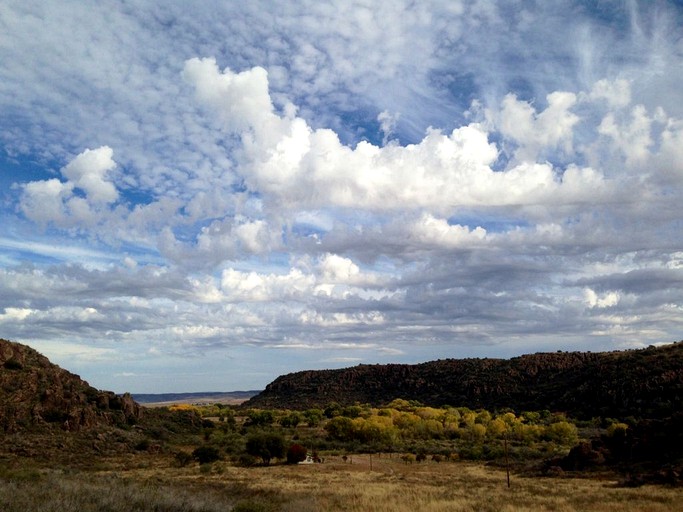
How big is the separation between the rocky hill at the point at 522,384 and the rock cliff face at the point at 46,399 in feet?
243

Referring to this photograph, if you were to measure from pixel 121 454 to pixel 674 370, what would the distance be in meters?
85.4

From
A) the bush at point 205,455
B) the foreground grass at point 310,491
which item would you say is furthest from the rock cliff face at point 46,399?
the bush at point 205,455

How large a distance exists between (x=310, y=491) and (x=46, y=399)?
38196 mm

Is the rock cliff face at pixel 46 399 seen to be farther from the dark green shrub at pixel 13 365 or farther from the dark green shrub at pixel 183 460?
the dark green shrub at pixel 183 460

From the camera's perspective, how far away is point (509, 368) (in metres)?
129

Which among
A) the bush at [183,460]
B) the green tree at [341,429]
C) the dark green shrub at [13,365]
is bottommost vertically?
the green tree at [341,429]

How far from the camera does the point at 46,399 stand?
5219cm

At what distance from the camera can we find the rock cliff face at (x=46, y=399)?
159 ft

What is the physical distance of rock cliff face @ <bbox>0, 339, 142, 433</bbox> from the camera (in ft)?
159

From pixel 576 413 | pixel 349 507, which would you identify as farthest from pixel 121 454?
pixel 576 413

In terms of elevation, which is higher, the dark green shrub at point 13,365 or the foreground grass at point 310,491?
the dark green shrub at point 13,365

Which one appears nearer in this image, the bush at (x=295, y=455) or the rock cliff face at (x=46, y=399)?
the rock cliff face at (x=46, y=399)

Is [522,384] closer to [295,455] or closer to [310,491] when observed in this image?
[295,455]

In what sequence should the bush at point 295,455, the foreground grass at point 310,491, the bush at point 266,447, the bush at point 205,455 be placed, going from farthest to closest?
the bush at point 266,447 < the bush at point 295,455 < the bush at point 205,455 < the foreground grass at point 310,491
